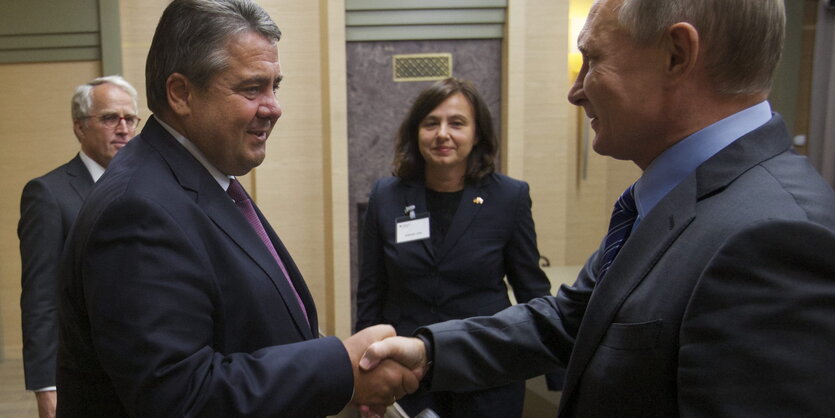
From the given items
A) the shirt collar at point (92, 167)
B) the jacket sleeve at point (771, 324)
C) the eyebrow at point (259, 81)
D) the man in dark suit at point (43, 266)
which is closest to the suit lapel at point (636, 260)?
the jacket sleeve at point (771, 324)

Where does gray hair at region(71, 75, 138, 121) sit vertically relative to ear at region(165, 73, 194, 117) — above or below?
above

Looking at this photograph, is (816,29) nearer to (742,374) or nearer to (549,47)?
(549,47)

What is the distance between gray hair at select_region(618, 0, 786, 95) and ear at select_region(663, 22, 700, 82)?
0.02 meters

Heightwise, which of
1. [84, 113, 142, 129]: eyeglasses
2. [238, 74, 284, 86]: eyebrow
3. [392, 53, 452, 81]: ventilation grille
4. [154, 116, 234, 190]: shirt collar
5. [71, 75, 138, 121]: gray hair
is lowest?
[154, 116, 234, 190]: shirt collar

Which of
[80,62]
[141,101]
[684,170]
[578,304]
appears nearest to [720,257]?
[684,170]

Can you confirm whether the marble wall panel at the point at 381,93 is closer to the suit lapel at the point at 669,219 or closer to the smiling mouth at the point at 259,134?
the smiling mouth at the point at 259,134

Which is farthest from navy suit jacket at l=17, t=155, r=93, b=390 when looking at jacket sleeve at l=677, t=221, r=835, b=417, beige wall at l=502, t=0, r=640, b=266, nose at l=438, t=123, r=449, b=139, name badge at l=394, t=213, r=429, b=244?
beige wall at l=502, t=0, r=640, b=266

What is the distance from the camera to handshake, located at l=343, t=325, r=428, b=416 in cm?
170

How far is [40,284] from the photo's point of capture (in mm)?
2605

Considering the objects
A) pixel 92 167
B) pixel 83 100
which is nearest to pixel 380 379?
pixel 92 167

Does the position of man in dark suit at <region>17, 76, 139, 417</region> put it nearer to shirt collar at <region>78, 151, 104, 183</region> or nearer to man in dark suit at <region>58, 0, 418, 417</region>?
shirt collar at <region>78, 151, 104, 183</region>

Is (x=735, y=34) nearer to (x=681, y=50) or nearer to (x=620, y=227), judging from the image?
(x=681, y=50)

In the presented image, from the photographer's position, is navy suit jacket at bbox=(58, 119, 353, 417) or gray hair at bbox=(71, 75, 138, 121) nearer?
navy suit jacket at bbox=(58, 119, 353, 417)

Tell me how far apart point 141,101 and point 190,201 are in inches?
140
